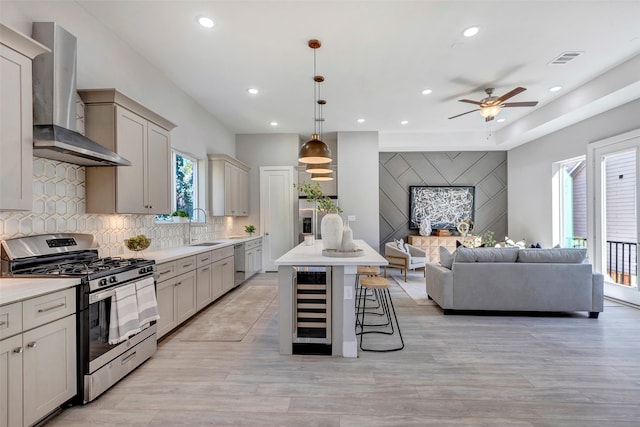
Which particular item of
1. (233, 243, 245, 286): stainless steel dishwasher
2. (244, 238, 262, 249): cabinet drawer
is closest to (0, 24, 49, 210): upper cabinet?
(233, 243, 245, 286): stainless steel dishwasher

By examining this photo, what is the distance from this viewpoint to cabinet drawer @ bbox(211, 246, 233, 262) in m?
4.30


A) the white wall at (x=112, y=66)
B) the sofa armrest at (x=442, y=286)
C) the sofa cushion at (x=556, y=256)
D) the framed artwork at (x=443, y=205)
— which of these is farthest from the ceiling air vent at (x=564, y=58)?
the white wall at (x=112, y=66)

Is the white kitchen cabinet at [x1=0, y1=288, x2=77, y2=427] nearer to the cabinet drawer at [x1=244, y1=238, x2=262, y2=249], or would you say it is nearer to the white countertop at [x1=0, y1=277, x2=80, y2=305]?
the white countertop at [x1=0, y1=277, x2=80, y2=305]

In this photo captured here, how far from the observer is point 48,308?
1816mm

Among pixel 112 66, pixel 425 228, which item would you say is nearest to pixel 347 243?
pixel 112 66

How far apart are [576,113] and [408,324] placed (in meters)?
4.46

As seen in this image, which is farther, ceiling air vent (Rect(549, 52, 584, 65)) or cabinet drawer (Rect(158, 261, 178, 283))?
ceiling air vent (Rect(549, 52, 584, 65))

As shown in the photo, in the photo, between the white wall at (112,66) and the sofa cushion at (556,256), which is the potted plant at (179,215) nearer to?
the white wall at (112,66)

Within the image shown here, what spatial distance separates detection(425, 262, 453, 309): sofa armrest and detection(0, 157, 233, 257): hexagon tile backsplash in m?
3.76

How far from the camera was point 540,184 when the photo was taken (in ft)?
21.7

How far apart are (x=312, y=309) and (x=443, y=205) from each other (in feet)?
20.1

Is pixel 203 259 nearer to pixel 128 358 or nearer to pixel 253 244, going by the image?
pixel 128 358

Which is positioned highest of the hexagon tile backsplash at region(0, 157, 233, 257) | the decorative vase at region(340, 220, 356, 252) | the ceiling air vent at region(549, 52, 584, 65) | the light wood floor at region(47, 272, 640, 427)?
the ceiling air vent at region(549, 52, 584, 65)

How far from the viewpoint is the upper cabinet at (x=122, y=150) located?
2.78 m
